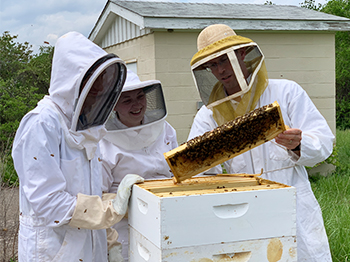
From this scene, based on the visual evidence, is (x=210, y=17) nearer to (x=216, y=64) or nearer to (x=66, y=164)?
(x=216, y=64)

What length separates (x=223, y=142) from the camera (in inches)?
78.5

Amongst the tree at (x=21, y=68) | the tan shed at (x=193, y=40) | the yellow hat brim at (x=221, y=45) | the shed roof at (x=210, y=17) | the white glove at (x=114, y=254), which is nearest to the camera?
the white glove at (x=114, y=254)

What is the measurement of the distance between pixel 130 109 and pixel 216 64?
0.62 metres

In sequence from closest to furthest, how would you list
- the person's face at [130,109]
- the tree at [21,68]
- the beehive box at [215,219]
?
the beehive box at [215,219] → the person's face at [130,109] → the tree at [21,68]

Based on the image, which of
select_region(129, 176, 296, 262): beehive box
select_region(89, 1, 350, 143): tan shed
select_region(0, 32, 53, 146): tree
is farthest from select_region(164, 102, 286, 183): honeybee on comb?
select_region(0, 32, 53, 146): tree

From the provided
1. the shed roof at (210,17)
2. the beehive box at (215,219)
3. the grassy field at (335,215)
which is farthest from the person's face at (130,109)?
the shed roof at (210,17)

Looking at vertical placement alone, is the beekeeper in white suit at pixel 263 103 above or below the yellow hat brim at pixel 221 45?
below

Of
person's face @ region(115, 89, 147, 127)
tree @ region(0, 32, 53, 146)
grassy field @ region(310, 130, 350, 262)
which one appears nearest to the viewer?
person's face @ region(115, 89, 147, 127)

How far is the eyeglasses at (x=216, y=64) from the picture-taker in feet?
7.97

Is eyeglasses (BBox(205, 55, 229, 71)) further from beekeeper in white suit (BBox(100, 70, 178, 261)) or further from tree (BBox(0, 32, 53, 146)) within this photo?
tree (BBox(0, 32, 53, 146))

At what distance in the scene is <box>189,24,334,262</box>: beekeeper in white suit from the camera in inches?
90.1

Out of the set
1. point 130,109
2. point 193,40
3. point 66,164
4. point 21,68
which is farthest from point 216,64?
point 21,68

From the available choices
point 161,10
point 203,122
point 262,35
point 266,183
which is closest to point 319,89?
point 262,35

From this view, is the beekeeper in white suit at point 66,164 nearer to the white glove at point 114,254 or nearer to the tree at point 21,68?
the white glove at point 114,254
